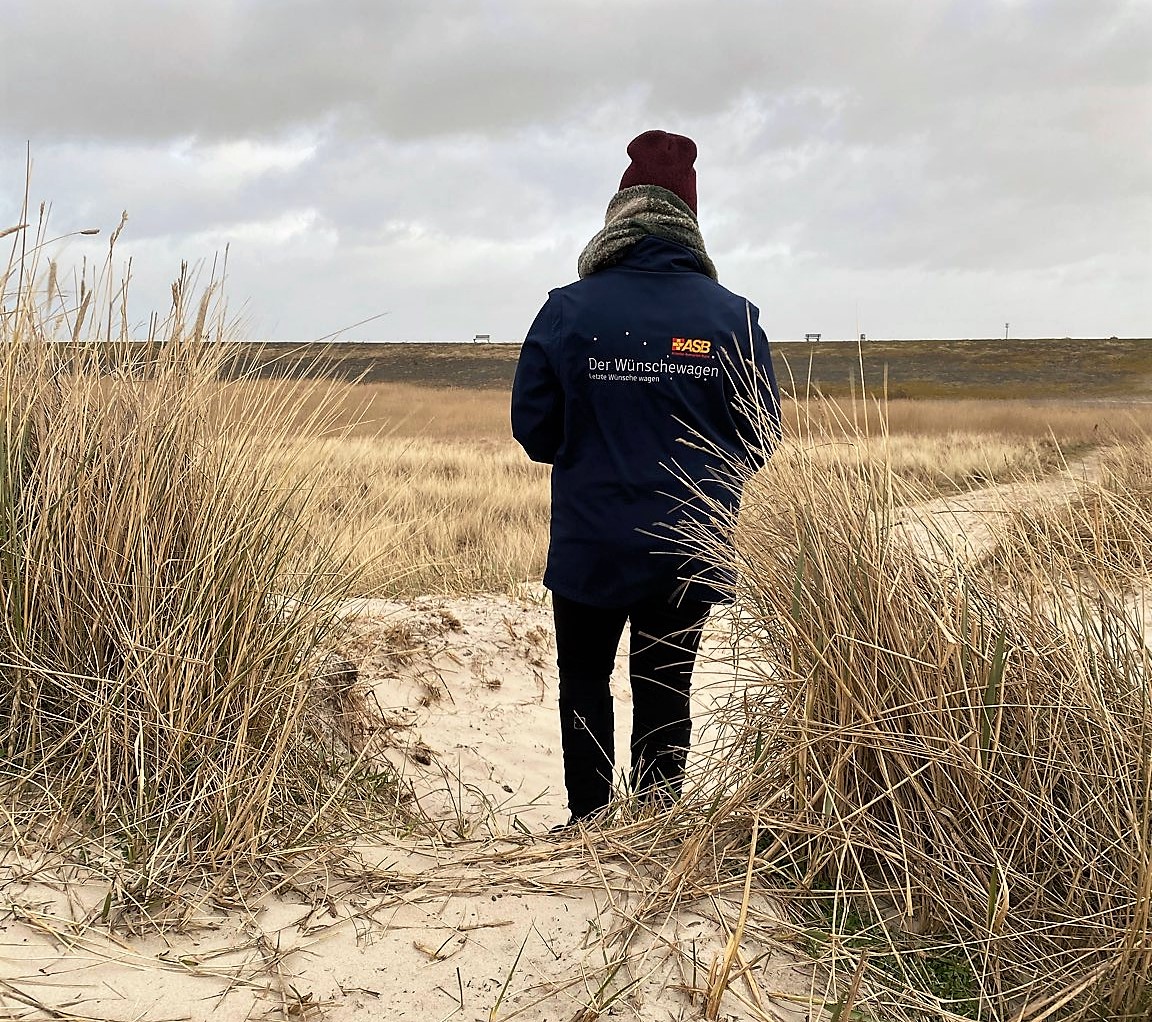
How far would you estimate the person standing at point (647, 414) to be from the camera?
243 centimetres

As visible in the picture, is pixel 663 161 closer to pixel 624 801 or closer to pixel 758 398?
pixel 758 398

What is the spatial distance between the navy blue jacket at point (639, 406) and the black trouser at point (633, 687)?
0.43 feet

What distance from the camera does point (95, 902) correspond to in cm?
188

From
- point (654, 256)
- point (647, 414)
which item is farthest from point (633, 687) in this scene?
point (654, 256)

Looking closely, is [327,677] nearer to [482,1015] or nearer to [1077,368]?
[482,1015]

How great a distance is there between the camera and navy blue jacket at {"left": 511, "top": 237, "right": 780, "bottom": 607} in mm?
2424

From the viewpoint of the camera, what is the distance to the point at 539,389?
252 centimetres

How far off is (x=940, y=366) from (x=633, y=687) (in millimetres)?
56240

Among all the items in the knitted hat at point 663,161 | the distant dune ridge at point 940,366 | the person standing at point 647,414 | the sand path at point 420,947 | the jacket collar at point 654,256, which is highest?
the distant dune ridge at point 940,366

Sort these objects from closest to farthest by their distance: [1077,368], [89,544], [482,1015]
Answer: [482,1015] < [89,544] < [1077,368]

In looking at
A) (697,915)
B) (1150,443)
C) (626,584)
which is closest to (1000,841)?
(697,915)

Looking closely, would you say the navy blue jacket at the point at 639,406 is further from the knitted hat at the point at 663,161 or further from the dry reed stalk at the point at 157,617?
the dry reed stalk at the point at 157,617

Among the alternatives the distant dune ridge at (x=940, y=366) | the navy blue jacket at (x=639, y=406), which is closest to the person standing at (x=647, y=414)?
the navy blue jacket at (x=639, y=406)

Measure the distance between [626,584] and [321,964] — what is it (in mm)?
1145
